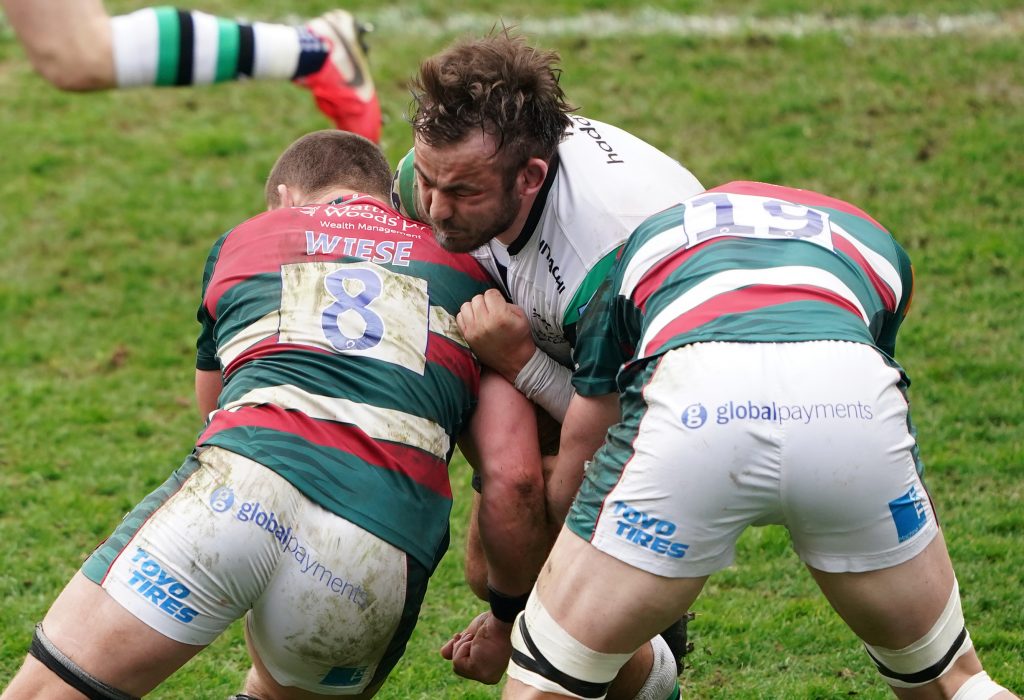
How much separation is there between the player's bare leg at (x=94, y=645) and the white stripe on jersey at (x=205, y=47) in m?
3.22

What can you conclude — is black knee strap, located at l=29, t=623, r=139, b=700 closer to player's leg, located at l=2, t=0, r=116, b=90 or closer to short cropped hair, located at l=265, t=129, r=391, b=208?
short cropped hair, located at l=265, t=129, r=391, b=208

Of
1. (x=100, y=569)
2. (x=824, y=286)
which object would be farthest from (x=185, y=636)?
(x=824, y=286)

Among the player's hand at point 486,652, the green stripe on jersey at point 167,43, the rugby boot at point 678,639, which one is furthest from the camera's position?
the green stripe on jersey at point 167,43

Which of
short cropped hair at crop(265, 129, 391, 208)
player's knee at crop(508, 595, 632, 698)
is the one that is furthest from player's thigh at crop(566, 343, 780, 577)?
short cropped hair at crop(265, 129, 391, 208)

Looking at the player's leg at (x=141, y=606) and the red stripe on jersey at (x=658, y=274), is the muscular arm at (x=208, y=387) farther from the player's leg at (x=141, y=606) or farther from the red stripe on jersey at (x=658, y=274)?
the red stripe on jersey at (x=658, y=274)

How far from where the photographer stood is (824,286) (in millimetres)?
3014

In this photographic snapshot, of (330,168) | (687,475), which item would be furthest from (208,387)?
(687,475)

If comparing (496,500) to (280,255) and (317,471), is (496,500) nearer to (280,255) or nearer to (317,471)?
(317,471)

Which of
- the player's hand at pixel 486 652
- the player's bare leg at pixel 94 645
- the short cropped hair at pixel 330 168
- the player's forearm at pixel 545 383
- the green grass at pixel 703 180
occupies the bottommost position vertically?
the green grass at pixel 703 180

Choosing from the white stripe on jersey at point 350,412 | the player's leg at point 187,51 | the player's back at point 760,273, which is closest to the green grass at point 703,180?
the white stripe on jersey at point 350,412

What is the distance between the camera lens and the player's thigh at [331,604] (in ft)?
10.9

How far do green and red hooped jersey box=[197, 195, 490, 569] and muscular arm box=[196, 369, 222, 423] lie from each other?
0.13 meters

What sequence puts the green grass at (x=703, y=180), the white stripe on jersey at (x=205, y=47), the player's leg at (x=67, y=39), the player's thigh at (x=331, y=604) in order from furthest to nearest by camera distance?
the white stripe on jersey at (x=205, y=47) → the player's leg at (x=67, y=39) → the green grass at (x=703, y=180) → the player's thigh at (x=331, y=604)

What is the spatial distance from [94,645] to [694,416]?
150 cm
